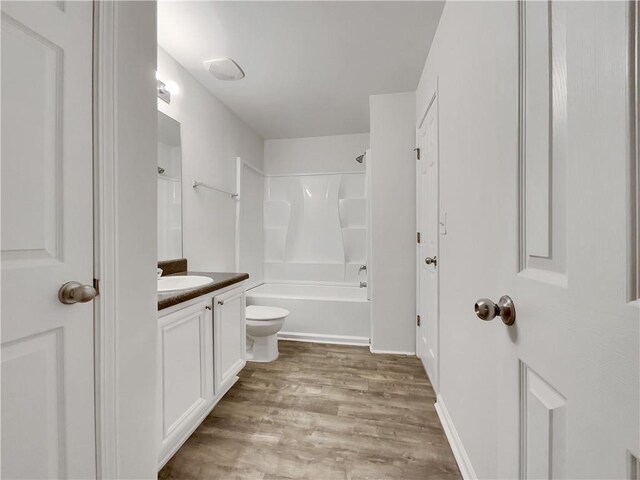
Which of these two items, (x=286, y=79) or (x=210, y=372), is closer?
(x=210, y=372)

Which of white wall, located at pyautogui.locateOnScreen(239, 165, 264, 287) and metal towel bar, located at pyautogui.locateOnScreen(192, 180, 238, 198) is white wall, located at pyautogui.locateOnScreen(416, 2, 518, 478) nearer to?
metal towel bar, located at pyautogui.locateOnScreen(192, 180, 238, 198)

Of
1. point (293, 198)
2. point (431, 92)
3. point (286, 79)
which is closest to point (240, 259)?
point (293, 198)

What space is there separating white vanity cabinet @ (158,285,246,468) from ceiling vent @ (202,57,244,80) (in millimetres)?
1636

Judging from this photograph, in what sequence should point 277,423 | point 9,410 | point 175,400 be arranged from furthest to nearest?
point 277,423 → point 175,400 → point 9,410

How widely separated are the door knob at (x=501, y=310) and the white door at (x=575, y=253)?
0.07 ft

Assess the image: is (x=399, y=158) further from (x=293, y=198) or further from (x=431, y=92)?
(x=293, y=198)

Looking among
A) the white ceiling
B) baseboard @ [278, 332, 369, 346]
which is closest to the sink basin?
baseboard @ [278, 332, 369, 346]

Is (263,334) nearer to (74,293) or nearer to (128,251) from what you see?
(128,251)

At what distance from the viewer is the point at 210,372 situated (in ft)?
5.44

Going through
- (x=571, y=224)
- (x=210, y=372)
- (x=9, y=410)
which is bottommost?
(x=210, y=372)

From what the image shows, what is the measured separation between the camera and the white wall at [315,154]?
3.77 metres

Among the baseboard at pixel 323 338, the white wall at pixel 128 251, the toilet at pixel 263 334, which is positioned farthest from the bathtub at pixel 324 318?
the white wall at pixel 128 251

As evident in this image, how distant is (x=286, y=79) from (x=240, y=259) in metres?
1.89

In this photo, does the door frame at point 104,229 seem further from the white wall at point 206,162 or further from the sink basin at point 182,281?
the white wall at point 206,162
